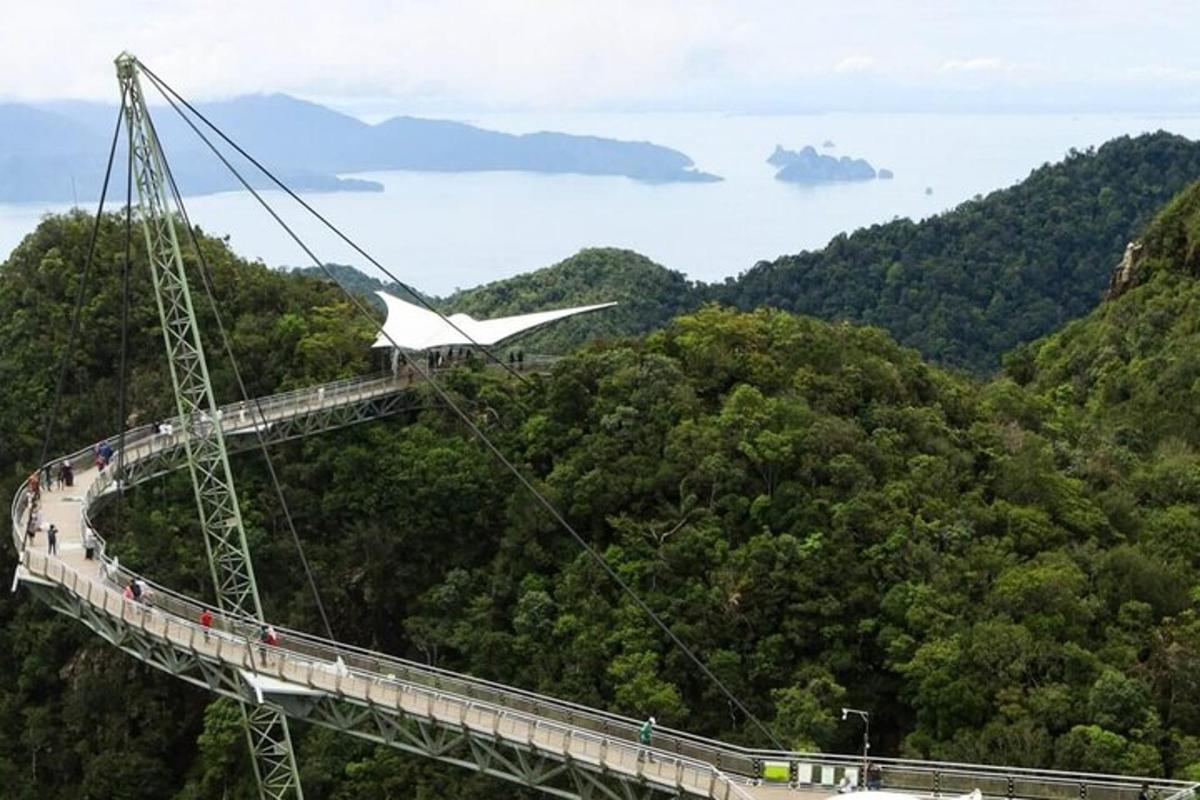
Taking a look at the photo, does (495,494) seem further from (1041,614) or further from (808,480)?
(1041,614)

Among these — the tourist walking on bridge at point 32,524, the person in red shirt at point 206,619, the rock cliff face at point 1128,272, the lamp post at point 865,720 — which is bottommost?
the lamp post at point 865,720

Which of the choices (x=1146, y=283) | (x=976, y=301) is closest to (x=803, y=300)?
(x=976, y=301)

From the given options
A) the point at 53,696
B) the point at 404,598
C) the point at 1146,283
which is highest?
the point at 1146,283

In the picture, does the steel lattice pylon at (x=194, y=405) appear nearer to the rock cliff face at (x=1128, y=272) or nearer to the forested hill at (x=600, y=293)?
the rock cliff face at (x=1128, y=272)

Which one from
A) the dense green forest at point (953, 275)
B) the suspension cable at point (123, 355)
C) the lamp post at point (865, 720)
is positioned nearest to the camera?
the lamp post at point (865, 720)

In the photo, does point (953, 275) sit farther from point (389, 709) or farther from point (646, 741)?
point (646, 741)

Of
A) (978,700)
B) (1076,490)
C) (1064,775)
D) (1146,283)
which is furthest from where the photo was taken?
(1146,283)

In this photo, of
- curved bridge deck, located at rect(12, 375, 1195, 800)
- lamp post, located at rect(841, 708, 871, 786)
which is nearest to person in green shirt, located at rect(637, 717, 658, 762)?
curved bridge deck, located at rect(12, 375, 1195, 800)

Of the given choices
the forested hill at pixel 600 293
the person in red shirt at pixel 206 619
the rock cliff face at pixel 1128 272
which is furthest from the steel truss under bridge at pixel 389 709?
the forested hill at pixel 600 293

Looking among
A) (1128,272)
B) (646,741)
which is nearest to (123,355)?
(646,741)
